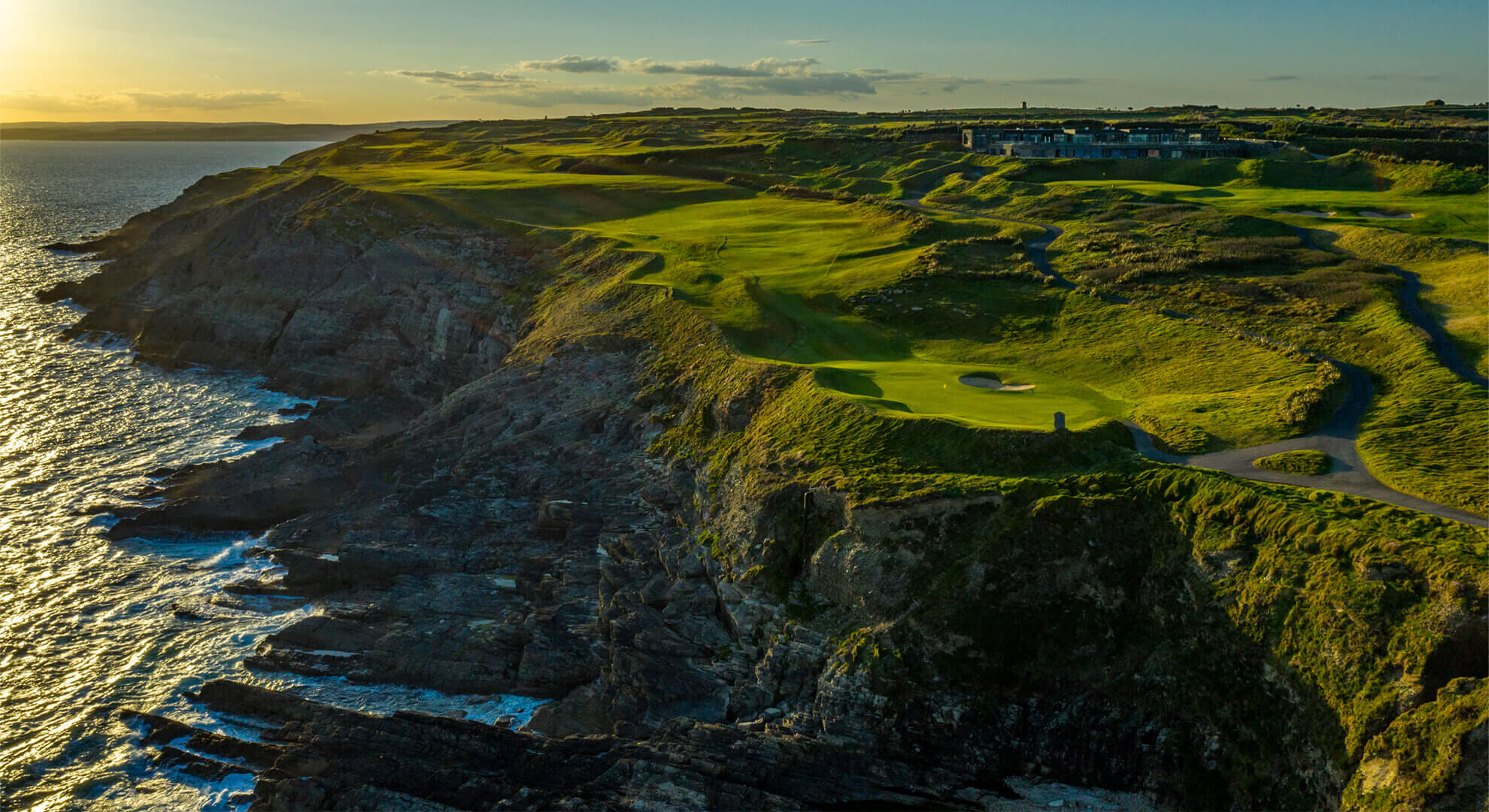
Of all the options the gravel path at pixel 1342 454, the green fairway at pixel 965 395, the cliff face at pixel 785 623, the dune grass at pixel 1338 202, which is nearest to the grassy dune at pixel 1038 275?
the green fairway at pixel 965 395

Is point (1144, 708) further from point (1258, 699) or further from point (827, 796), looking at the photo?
point (827, 796)

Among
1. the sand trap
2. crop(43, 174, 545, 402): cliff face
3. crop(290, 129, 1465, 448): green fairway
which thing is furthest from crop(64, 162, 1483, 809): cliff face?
crop(43, 174, 545, 402): cliff face

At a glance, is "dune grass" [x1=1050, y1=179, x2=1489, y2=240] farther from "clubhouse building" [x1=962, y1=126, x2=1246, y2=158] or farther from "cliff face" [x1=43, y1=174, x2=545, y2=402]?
"cliff face" [x1=43, y1=174, x2=545, y2=402]

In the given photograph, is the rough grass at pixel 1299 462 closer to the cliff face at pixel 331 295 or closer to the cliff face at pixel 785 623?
the cliff face at pixel 785 623

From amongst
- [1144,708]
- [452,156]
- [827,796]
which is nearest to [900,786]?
[827,796]

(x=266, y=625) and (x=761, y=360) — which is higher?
(x=761, y=360)

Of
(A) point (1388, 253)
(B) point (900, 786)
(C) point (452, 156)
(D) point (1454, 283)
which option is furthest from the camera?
(C) point (452, 156)
